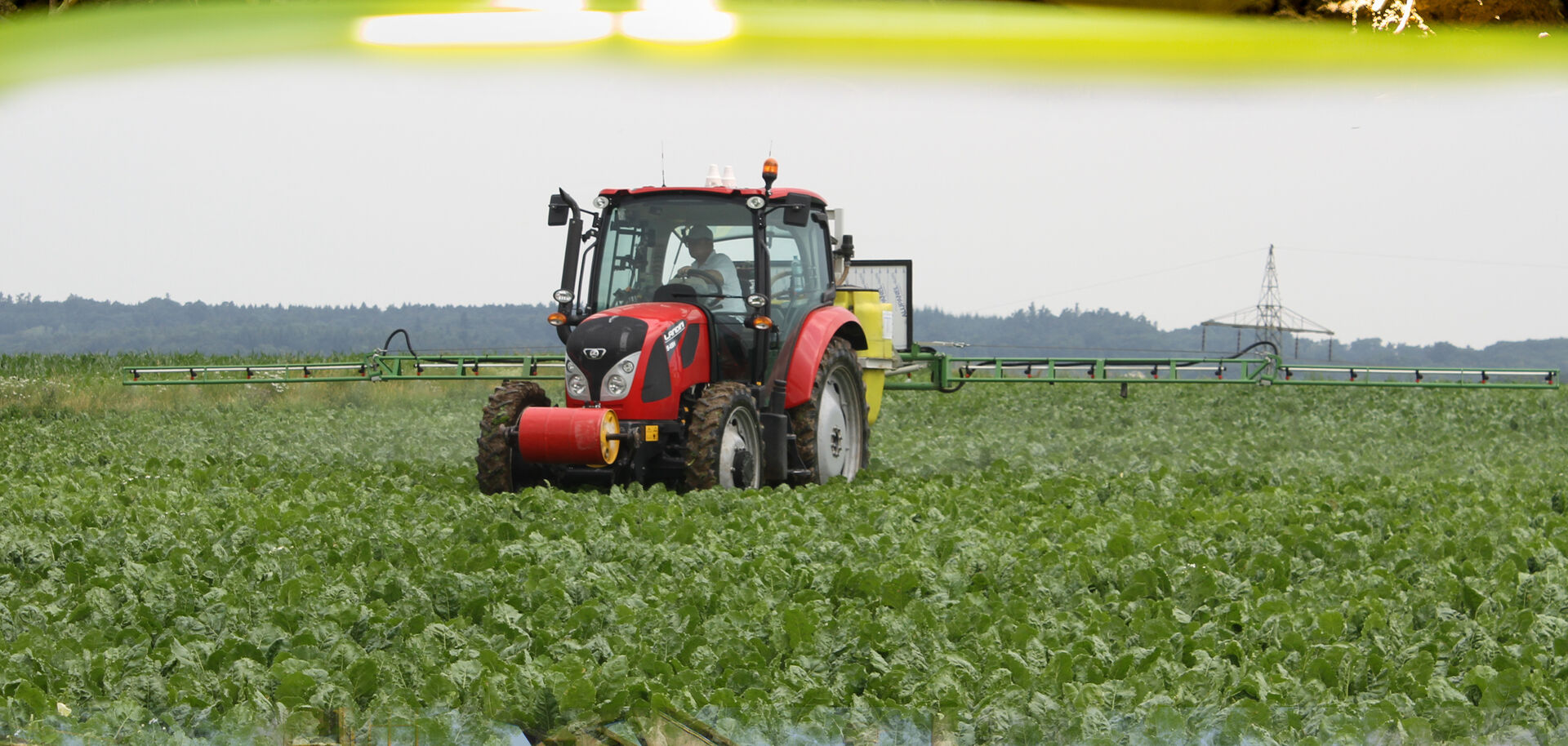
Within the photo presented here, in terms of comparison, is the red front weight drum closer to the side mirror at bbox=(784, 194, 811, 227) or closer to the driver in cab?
the driver in cab

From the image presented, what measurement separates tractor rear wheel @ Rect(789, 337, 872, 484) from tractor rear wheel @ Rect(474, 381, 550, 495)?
1610 mm

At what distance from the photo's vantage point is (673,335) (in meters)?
7.22

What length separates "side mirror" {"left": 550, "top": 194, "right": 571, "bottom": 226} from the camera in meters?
7.64

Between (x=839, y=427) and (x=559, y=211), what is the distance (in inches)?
92.4

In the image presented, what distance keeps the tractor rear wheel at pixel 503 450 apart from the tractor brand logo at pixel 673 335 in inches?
37.3

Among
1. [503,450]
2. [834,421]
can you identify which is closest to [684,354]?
[503,450]

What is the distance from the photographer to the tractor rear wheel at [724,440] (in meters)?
7.02

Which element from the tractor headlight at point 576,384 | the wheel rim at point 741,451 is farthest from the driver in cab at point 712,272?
the tractor headlight at point 576,384

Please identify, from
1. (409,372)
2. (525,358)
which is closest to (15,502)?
(525,358)

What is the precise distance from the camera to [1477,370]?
13.5 metres

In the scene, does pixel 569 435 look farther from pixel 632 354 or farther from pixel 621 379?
pixel 632 354

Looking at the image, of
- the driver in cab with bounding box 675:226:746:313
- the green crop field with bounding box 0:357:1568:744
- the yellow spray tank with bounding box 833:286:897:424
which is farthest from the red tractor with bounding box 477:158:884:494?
the yellow spray tank with bounding box 833:286:897:424

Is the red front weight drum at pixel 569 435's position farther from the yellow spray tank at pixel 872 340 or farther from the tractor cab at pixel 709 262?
the yellow spray tank at pixel 872 340

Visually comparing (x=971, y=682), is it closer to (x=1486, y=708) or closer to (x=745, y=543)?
(x=1486, y=708)
